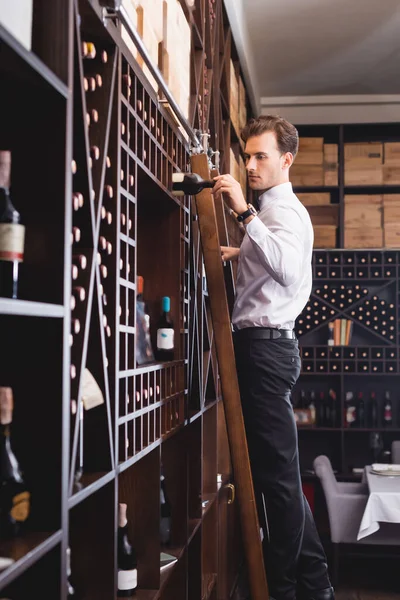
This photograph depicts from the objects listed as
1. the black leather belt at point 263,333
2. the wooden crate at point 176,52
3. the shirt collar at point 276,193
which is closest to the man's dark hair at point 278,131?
the shirt collar at point 276,193

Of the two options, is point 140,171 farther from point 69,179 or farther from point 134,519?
point 134,519

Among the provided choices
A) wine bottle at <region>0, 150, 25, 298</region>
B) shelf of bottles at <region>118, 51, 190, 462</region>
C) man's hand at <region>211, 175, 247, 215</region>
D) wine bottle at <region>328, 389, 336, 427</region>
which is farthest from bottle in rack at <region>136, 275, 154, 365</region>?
wine bottle at <region>328, 389, 336, 427</region>

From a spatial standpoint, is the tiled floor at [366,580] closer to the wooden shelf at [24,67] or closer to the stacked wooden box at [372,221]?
the stacked wooden box at [372,221]

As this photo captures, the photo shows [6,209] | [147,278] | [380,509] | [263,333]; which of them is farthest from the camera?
[380,509]

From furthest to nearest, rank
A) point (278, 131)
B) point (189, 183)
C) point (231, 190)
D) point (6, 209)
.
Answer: point (278, 131) → point (231, 190) → point (189, 183) → point (6, 209)

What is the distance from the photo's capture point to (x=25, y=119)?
1.36 metres

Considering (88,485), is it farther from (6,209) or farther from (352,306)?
(352,306)

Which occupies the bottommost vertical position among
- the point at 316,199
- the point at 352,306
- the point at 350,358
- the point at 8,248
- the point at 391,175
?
the point at 350,358

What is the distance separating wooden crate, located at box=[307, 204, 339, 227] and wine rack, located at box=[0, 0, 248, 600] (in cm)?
413

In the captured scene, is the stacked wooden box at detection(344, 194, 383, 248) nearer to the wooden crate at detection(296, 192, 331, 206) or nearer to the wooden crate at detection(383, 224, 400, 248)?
the wooden crate at detection(383, 224, 400, 248)

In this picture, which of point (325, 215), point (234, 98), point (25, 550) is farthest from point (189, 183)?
point (325, 215)

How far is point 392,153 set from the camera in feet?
22.4

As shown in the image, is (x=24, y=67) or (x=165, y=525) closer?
(x=24, y=67)

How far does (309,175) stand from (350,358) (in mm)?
1681
